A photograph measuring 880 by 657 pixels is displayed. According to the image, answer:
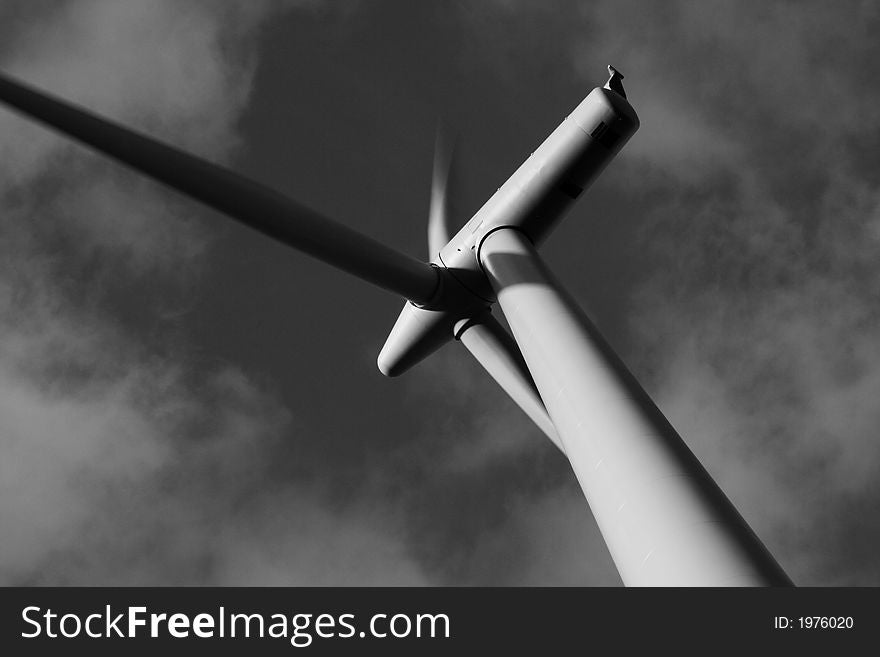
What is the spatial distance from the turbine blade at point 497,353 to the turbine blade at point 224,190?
326cm

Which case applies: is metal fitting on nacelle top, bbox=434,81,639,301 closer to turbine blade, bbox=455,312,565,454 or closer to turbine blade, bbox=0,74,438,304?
turbine blade, bbox=455,312,565,454

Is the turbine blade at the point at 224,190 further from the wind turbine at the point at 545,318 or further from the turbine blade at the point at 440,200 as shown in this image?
the turbine blade at the point at 440,200

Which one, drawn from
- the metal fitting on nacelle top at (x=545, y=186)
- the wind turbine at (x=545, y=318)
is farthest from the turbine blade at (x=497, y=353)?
the metal fitting on nacelle top at (x=545, y=186)

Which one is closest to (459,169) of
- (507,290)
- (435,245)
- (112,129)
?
(435,245)

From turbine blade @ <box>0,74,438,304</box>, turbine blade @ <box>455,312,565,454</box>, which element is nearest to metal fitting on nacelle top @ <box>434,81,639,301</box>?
turbine blade @ <box>455,312,565,454</box>

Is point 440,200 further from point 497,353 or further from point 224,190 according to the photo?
point 224,190

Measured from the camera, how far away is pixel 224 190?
17.2m

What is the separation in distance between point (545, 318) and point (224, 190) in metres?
7.17

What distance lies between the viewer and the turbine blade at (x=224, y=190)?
15492 millimetres

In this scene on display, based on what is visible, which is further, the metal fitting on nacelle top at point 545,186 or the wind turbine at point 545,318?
the metal fitting on nacelle top at point 545,186

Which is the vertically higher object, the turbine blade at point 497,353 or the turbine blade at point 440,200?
the turbine blade at point 440,200

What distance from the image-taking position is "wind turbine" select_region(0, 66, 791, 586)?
9.70m

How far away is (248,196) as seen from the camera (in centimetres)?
1752

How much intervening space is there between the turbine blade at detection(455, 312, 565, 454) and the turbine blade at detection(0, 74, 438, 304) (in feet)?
10.7
